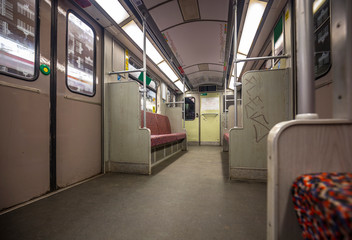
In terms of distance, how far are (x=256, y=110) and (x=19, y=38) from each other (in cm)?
312

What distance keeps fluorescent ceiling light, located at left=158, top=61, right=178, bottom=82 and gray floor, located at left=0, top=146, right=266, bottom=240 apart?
3.56 m

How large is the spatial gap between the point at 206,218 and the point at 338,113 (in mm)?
1235

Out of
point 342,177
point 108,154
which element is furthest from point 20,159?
point 342,177

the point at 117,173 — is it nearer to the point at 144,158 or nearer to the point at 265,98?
the point at 144,158

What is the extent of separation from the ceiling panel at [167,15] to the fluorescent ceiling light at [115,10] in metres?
0.51

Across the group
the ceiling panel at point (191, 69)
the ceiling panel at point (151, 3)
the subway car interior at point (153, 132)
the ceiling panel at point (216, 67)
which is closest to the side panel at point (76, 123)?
the subway car interior at point (153, 132)

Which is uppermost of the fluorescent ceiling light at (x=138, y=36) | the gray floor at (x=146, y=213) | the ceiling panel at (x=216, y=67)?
the ceiling panel at (x=216, y=67)

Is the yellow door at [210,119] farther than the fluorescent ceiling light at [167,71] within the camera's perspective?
Yes

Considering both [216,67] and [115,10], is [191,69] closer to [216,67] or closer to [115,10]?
[216,67]

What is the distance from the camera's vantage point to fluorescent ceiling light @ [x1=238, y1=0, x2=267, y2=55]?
8.38 ft

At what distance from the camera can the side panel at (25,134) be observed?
62.4 inches

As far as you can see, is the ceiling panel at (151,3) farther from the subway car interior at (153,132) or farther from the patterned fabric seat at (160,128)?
the patterned fabric seat at (160,128)

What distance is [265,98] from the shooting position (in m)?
2.41

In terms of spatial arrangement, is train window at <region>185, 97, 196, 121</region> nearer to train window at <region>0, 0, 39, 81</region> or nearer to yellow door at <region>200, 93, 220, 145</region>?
yellow door at <region>200, 93, 220, 145</region>
